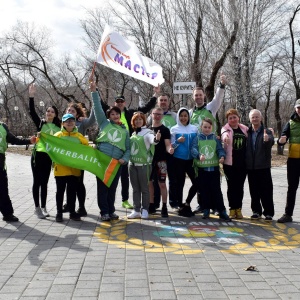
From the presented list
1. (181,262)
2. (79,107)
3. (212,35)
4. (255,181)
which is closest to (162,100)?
(79,107)

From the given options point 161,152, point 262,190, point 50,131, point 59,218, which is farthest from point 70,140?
point 262,190

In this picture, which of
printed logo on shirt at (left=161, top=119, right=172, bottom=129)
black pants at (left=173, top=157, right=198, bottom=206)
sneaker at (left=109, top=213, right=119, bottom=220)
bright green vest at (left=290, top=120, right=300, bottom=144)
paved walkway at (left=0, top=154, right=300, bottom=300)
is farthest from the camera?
printed logo on shirt at (left=161, top=119, right=172, bottom=129)

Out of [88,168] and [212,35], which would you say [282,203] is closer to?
[88,168]

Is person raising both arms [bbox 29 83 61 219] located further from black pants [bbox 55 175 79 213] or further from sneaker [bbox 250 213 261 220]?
sneaker [bbox 250 213 261 220]

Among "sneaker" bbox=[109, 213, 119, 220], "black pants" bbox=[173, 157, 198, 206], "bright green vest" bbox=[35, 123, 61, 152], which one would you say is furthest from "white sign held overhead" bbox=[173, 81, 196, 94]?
"sneaker" bbox=[109, 213, 119, 220]

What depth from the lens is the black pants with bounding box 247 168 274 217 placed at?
6594 mm

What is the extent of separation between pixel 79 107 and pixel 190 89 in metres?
3.33

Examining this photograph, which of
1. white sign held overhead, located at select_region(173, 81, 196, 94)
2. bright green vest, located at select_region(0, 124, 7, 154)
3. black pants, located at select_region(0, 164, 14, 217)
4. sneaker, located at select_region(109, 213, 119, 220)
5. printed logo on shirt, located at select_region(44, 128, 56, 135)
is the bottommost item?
sneaker, located at select_region(109, 213, 119, 220)

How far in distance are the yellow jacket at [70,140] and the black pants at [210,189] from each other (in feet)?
6.62

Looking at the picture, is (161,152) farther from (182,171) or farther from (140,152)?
(182,171)

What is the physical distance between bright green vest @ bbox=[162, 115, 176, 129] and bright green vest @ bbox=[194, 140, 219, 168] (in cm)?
85

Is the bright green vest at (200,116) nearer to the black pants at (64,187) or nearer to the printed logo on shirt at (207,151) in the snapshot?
the printed logo on shirt at (207,151)

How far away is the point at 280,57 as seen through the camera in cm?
3544

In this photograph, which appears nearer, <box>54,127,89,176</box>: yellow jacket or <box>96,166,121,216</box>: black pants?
<box>54,127,89,176</box>: yellow jacket
